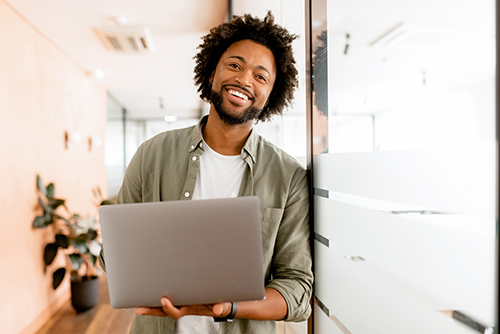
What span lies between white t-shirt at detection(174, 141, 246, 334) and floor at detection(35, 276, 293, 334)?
235 centimetres

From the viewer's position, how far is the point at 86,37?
3.66 meters

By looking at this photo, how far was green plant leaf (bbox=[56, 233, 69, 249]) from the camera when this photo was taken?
3359mm

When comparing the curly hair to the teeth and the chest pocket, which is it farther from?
the chest pocket

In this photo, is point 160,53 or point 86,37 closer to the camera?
point 86,37

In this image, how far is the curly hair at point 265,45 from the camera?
1.30 m

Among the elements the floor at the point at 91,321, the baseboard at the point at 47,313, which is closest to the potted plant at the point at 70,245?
the floor at the point at 91,321

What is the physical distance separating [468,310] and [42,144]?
383 centimetres

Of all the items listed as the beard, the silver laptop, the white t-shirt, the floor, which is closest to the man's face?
the beard

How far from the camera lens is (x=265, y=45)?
4.21 ft

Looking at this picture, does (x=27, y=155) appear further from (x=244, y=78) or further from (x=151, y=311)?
(x=151, y=311)

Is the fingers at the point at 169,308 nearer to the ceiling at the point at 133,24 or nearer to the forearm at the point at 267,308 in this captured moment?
the forearm at the point at 267,308

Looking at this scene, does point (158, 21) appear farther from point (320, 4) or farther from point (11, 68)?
point (320, 4)

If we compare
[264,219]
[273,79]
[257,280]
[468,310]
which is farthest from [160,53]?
[468,310]

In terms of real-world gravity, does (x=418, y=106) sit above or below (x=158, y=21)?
below
